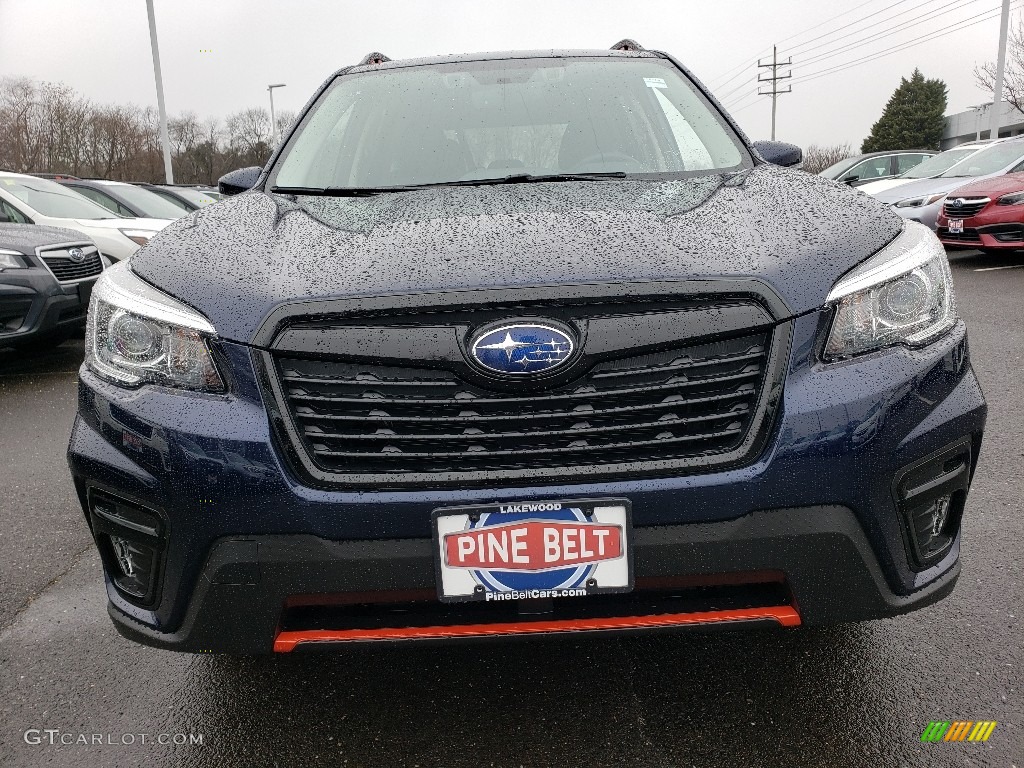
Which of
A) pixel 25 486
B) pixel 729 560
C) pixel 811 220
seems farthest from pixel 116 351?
pixel 25 486

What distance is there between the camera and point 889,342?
65.7 inches

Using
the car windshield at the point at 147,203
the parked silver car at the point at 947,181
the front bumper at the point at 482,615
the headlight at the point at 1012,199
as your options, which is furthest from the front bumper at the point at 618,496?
the parked silver car at the point at 947,181

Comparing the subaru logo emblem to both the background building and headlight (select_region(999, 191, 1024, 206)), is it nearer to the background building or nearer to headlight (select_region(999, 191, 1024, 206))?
headlight (select_region(999, 191, 1024, 206))

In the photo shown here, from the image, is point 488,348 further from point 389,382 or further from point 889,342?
point 889,342

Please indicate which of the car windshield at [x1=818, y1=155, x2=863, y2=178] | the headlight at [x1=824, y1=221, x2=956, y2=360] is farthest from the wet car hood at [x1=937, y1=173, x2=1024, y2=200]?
the headlight at [x1=824, y1=221, x2=956, y2=360]

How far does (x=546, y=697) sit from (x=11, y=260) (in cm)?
543

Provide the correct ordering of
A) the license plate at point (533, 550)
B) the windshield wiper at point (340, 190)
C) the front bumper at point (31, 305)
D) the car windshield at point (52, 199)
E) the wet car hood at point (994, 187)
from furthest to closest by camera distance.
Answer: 1. the wet car hood at point (994, 187)
2. the car windshield at point (52, 199)
3. the front bumper at point (31, 305)
4. the windshield wiper at point (340, 190)
5. the license plate at point (533, 550)

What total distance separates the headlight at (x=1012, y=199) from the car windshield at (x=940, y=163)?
2866 millimetres

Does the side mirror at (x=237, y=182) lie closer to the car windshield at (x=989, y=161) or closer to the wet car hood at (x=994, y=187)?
the wet car hood at (x=994, y=187)

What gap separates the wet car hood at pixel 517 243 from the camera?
162 centimetres

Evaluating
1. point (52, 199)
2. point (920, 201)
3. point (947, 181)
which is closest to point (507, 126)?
point (52, 199)

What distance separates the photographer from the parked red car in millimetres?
8945

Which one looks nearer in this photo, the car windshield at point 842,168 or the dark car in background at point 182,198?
the dark car in background at point 182,198

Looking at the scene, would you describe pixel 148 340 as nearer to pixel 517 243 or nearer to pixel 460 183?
pixel 517 243
